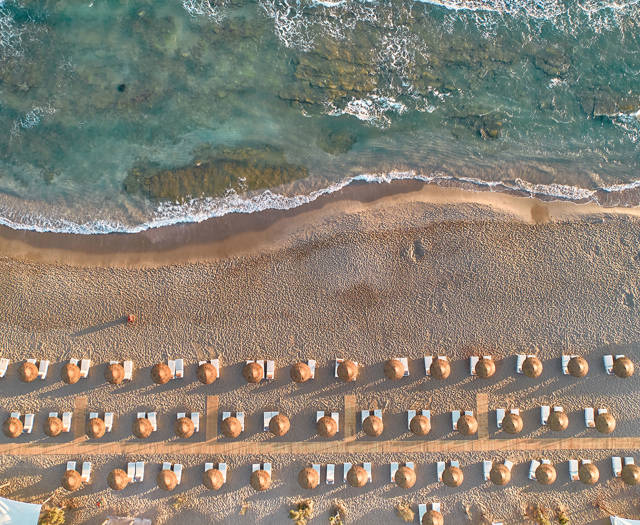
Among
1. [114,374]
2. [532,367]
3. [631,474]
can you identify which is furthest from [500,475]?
[114,374]

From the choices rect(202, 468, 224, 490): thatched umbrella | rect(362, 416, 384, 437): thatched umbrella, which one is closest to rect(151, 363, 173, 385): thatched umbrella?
rect(202, 468, 224, 490): thatched umbrella

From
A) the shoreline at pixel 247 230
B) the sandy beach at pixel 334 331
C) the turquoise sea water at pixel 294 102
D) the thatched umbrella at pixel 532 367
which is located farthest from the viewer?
the turquoise sea water at pixel 294 102

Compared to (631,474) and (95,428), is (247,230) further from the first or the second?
(631,474)

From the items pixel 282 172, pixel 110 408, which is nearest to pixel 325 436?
pixel 110 408

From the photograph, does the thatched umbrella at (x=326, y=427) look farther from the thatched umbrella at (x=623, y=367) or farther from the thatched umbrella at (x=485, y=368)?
the thatched umbrella at (x=623, y=367)

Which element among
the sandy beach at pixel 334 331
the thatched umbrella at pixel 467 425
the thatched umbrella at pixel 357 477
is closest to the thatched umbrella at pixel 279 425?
the sandy beach at pixel 334 331

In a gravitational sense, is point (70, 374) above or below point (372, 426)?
above

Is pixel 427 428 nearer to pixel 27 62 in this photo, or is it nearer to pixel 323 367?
pixel 323 367
